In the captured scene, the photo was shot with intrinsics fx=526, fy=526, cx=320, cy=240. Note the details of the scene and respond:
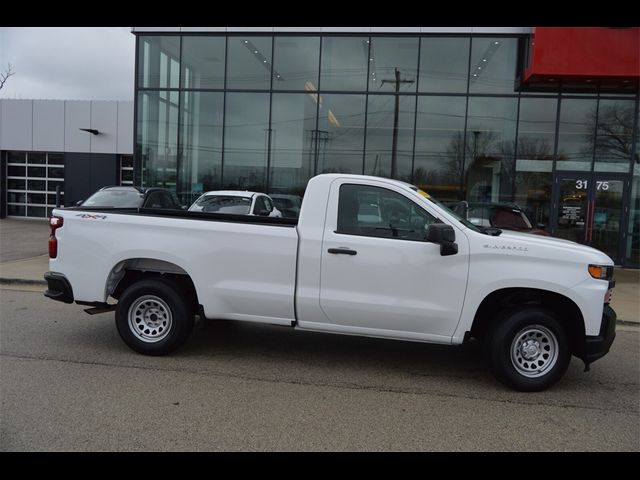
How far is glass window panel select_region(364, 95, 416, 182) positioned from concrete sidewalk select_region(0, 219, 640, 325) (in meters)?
6.35

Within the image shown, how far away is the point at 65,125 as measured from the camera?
22.2 meters

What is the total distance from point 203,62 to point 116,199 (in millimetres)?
6573

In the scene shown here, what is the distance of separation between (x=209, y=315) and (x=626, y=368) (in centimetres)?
465

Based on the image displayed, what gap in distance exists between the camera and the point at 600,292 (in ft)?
15.7

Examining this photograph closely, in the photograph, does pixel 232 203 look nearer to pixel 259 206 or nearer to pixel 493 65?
pixel 259 206

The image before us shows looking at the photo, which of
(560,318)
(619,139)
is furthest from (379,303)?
(619,139)

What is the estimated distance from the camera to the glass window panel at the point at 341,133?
15609mm

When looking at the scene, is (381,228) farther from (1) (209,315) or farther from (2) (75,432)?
(2) (75,432)

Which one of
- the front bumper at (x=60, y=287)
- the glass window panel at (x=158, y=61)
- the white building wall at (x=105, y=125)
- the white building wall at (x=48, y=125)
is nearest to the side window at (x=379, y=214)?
the front bumper at (x=60, y=287)

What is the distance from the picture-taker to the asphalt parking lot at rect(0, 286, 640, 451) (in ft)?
12.6

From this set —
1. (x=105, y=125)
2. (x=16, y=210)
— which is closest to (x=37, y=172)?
(x=16, y=210)

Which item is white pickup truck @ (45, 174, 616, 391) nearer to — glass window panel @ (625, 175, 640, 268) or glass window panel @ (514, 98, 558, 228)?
→ glass window panel @ (514, 98, 558, 228)

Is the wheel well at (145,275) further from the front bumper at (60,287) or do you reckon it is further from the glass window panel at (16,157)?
the glass window panel at (16,157)
